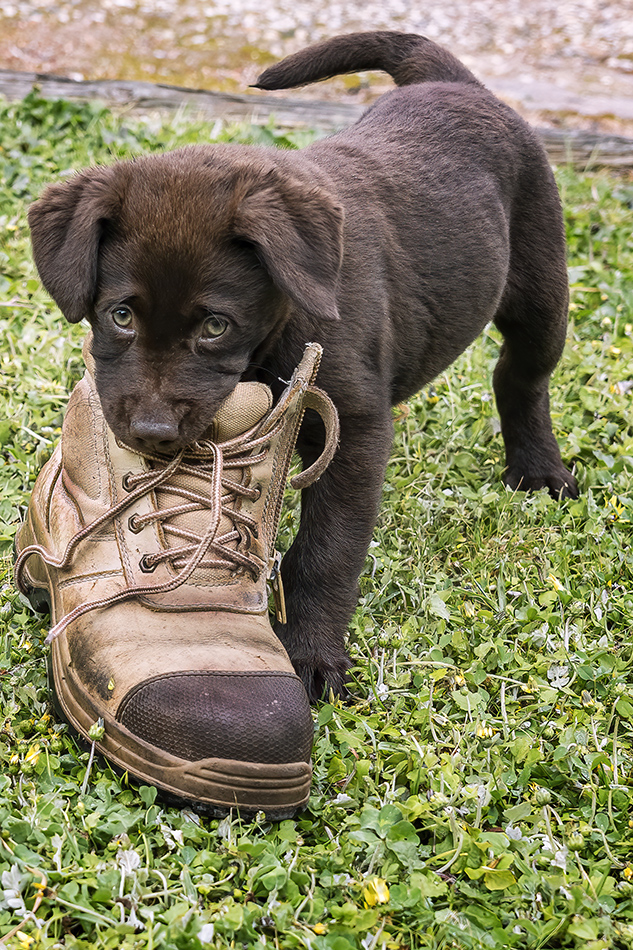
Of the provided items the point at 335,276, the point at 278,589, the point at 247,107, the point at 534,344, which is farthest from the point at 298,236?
the point at 247,107

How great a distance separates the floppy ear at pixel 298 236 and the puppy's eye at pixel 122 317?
283 millimetres

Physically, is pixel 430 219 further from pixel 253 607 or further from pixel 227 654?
pixel 227 654

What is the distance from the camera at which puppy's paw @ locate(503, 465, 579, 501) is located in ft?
10.7

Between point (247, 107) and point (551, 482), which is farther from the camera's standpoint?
point (247, 107)

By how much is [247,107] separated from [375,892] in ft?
16.2

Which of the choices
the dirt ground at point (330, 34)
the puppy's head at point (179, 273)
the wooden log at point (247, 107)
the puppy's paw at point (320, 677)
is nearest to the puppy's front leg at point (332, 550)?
the puppy's paw at point (320, 677)

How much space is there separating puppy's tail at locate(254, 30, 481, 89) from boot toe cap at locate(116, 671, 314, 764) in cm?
213

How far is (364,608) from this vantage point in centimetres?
255

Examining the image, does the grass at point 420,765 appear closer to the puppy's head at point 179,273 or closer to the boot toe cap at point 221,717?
the boot toe cap at point 221,717

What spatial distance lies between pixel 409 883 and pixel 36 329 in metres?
2.68

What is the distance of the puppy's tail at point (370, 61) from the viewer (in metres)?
3.23

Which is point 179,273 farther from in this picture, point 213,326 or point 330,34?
point 330,34

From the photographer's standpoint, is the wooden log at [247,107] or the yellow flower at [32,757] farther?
the wooden log at [247,107]

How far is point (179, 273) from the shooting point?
1959mm
